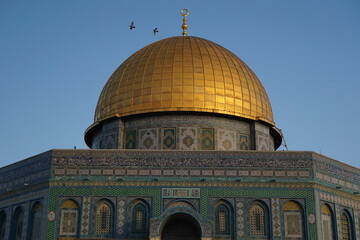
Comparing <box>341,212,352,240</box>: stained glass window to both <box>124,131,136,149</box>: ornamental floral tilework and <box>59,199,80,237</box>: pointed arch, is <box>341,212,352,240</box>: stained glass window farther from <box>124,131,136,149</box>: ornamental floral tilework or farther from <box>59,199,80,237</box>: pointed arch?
<box>59,199,80,237</box>: pointed arch

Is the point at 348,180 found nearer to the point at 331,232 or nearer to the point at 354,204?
the point at 354,204

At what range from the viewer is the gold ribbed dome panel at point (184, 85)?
1972 centimetres

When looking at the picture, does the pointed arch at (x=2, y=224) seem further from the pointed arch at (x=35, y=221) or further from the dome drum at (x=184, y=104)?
the dome drum at (x=184, y=104)

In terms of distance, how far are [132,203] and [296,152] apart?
527 cm

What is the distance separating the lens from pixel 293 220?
53.4ft

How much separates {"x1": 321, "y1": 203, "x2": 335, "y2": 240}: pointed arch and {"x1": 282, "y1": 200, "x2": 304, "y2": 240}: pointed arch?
750 mm

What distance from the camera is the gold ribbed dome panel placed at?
1972 cm

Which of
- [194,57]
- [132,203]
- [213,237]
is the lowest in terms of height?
[213,237]

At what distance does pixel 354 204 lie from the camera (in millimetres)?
17906

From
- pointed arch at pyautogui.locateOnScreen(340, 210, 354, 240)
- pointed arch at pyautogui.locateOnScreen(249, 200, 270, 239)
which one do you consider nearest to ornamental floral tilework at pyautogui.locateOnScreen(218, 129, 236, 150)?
pointed arch at pyautogui.locateOnScreen(249, 200, 270, 239)

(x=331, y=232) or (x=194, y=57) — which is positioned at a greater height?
(x=194, y=57)

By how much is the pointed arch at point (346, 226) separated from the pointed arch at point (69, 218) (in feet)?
27.0

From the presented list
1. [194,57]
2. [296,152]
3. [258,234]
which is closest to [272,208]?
[258,234]

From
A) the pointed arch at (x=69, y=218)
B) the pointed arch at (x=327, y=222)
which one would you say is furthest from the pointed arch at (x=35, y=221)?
the pointed arch at (x=327, y=222)
